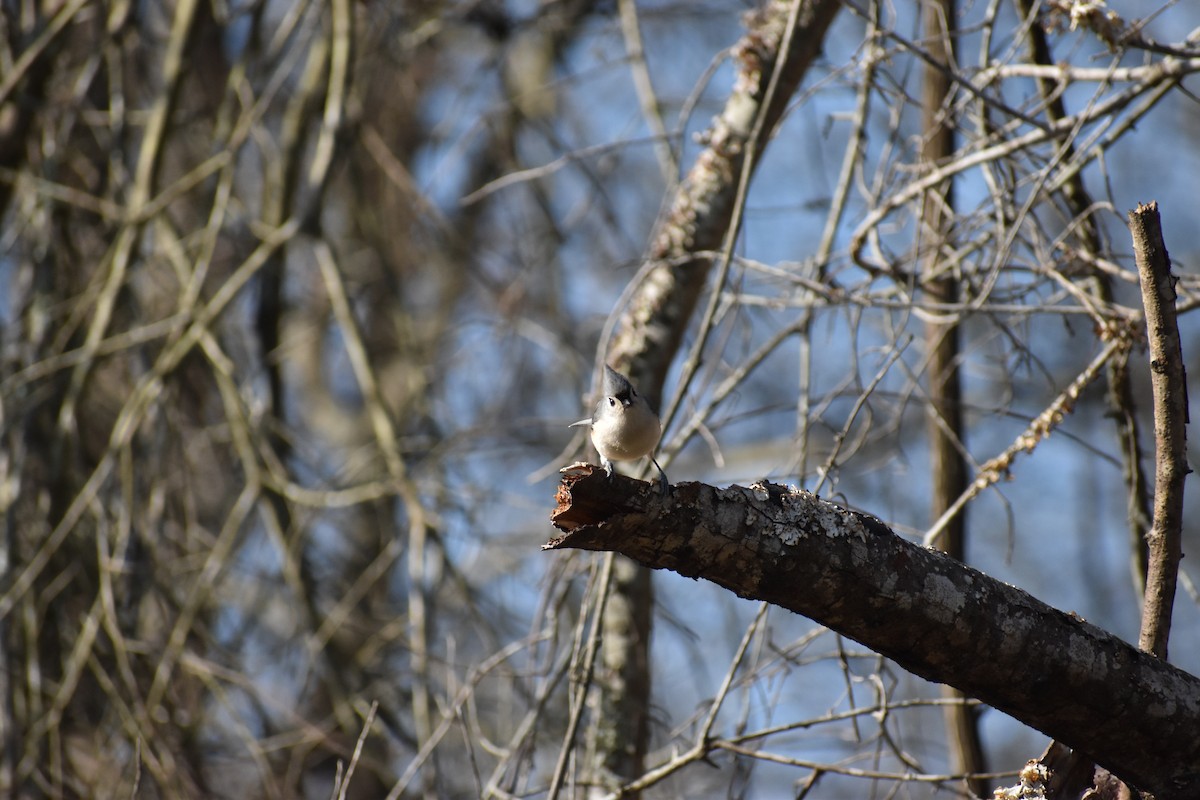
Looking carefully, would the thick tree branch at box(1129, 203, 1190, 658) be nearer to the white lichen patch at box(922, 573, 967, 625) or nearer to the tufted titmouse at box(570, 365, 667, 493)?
the white lichen patch at box(922, 573, 967, 625)

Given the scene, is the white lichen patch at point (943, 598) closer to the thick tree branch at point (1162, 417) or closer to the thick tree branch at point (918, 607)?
the thick tree branch at point (918, 607)

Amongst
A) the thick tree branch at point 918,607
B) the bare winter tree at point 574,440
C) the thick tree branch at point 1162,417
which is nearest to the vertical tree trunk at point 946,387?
the bare winter tree at point 574,440

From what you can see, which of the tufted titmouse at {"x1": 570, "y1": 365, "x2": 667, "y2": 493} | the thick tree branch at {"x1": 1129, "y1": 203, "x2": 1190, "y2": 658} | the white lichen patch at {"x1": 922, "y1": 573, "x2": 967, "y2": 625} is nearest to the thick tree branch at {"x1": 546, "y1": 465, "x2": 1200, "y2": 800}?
the white lichen patch at {"x1": 922, "y1": 573, "x2": 967, "y2": 625}

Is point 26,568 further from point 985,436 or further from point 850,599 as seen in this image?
point 985,436

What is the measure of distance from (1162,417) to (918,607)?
50 centimetres

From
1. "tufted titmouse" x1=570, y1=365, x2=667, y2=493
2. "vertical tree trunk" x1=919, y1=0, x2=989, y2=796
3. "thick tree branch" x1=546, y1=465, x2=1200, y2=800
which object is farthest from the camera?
"vertical tree trunk" x1=919, y1=0, x2=989, y2=796

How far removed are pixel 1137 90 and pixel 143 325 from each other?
305 centimetres

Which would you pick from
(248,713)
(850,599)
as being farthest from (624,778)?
(248,713)

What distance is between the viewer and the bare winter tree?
68.9 inches

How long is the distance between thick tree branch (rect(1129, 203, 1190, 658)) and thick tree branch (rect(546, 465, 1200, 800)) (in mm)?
118

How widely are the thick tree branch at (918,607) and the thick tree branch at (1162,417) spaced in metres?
0.12

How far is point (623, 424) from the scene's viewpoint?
2025 mm

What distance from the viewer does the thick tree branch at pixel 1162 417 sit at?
5.52 feet

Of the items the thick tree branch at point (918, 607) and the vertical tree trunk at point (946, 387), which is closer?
the thick tree branch at point (918, 607)
